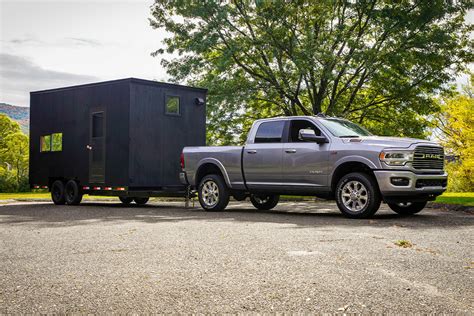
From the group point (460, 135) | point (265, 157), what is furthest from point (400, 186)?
point (460, 135)

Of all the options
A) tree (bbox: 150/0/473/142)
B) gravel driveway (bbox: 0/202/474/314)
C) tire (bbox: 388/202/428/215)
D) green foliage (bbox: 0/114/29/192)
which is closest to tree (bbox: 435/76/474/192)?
Answer: tree (bbox: 150/0/473/142)

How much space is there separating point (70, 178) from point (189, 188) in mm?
4087

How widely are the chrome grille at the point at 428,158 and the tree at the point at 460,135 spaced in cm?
1974

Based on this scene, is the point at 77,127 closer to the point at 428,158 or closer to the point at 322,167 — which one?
the point at 322,167

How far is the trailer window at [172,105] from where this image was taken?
16.8m

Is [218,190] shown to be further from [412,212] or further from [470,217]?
[470,217]

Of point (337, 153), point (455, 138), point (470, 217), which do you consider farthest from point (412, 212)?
point (455, 138)

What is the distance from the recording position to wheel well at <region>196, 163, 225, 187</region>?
14.6 m

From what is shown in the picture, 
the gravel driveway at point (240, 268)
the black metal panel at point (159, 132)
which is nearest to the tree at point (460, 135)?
the black metal panel at point (159, 132)

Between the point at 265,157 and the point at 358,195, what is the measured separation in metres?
2.59

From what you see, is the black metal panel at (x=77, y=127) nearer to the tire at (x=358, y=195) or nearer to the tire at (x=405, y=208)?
the tire at (x=358, y=195)

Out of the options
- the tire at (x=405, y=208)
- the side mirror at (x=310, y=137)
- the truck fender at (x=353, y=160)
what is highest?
the side mirror at (x=310, y=137)

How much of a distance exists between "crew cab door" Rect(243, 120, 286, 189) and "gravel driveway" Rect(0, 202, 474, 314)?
283 cm

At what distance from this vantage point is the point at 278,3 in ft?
71.8
